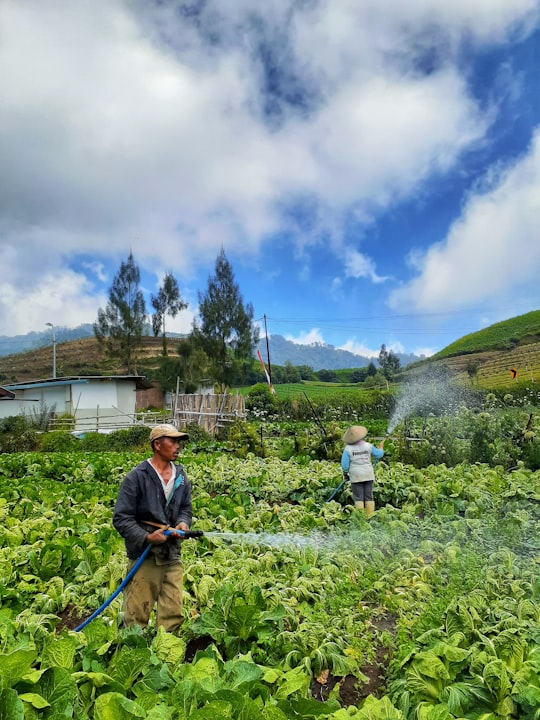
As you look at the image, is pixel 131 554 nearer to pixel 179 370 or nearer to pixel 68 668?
pixel 68 668

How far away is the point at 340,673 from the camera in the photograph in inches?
122

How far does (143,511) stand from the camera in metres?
3.70

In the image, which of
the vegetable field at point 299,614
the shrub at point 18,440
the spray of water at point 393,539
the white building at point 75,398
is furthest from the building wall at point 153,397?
the spray of water at point 393,539

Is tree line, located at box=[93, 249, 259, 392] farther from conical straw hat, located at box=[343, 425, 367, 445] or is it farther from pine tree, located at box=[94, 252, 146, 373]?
conical straw hat, located at box=[343, 425, 367, 445]

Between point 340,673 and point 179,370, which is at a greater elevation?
point 179,370

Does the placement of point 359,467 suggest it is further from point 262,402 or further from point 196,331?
point 196,331

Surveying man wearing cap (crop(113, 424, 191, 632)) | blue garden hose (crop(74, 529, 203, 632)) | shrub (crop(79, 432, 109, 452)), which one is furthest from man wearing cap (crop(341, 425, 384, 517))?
shrub (crop(79, 432, 109, 452))

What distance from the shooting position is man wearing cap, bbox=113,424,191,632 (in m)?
3.65

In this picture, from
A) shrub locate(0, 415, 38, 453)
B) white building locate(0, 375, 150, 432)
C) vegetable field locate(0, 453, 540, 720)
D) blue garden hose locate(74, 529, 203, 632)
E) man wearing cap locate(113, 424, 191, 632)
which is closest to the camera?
vegetable field locate(0, 453, 540, 720)

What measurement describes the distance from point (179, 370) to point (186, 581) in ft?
125

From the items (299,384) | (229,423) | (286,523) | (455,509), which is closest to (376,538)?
(286,523)

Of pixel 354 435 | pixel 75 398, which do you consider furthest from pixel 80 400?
pixel 354 435

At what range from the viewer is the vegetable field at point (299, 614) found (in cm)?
235

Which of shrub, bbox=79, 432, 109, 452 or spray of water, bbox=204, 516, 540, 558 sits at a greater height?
shrub, bbox=79, 432, 109, 452
